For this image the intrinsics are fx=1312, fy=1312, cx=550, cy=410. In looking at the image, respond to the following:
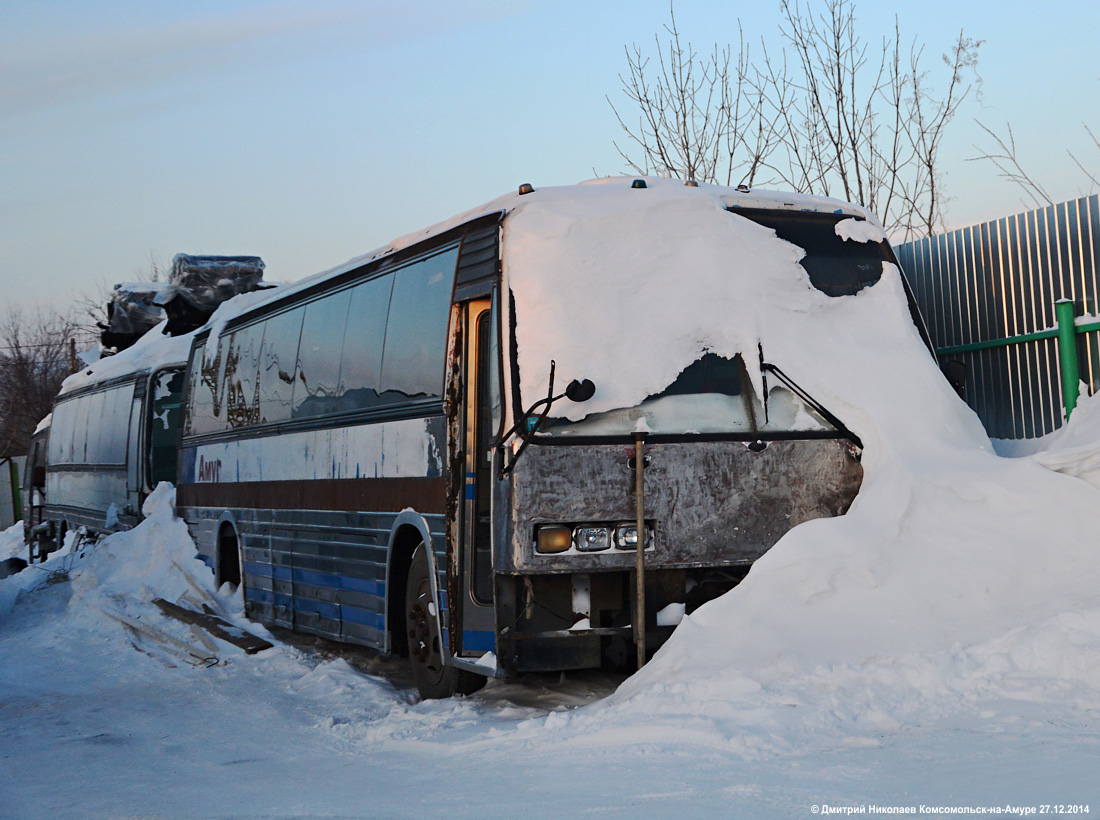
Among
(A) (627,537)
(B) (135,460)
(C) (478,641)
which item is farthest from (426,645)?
(B) (135,460)

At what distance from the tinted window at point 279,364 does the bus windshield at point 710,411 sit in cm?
501

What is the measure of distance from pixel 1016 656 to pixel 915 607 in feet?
2.41

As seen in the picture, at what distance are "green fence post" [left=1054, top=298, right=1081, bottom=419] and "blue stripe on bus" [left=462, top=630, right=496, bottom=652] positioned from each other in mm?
4519

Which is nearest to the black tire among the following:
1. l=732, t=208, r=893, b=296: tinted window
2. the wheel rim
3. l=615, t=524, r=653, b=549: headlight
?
the wheel rim

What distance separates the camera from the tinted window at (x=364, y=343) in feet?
32.3

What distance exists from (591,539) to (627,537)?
0.21 metres

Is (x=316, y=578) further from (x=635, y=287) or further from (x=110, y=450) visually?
(x=110, y=450)

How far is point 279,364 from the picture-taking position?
12.2m

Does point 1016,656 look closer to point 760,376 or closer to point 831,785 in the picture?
point 831,785

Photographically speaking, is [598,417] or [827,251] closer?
[598,417]

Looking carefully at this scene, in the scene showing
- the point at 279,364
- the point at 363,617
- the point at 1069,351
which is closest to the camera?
the point at 1069,351

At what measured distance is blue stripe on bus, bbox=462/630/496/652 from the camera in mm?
7787

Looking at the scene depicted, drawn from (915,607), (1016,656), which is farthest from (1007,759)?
(915,607)

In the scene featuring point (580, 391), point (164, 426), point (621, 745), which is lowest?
point (621, 745)
